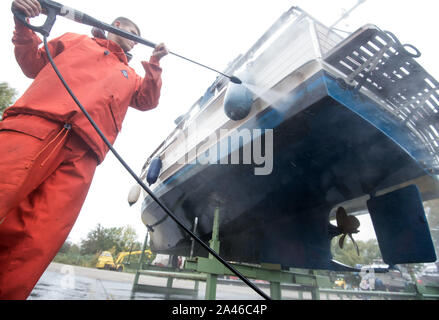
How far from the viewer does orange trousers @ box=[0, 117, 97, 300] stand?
901 mm

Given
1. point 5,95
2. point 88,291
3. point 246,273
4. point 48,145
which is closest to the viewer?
point 48,145

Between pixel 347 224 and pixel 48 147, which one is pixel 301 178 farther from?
pixel 48 147

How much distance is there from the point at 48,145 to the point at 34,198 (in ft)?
0.93

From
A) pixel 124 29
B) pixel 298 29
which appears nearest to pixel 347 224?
pixel 298 29

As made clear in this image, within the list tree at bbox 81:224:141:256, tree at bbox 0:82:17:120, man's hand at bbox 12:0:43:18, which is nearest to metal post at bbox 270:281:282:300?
man's hand at bbox 12:0:43:18

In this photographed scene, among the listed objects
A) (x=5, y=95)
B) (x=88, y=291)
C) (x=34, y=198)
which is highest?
(x=5, y=95)

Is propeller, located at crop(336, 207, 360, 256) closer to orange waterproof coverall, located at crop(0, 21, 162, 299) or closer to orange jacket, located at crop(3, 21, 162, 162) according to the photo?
orange jacket, located at crop(3, 21, 162, 162)

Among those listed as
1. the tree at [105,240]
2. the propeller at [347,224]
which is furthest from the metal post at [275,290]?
the tree at [105,240]

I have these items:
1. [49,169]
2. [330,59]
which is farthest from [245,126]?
[49,169]

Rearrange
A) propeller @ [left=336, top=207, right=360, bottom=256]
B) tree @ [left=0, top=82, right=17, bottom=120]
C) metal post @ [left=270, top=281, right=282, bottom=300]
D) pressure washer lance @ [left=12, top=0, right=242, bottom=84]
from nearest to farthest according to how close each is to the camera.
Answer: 1. pressure washer lance @ [left=12, top=0, right=242, bottom=84]
2. propeller @ [left=336, top=207, right=360, bottom=256]
3. metal post @ [left=270, top=281, right=282, bottom=300]
4. tree @ [left=0, top=82, right=17, bottom=120]

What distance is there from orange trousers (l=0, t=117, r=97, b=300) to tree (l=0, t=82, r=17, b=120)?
608 inches

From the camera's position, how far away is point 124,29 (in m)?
1.71

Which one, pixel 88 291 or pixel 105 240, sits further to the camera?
pixel 105 240
